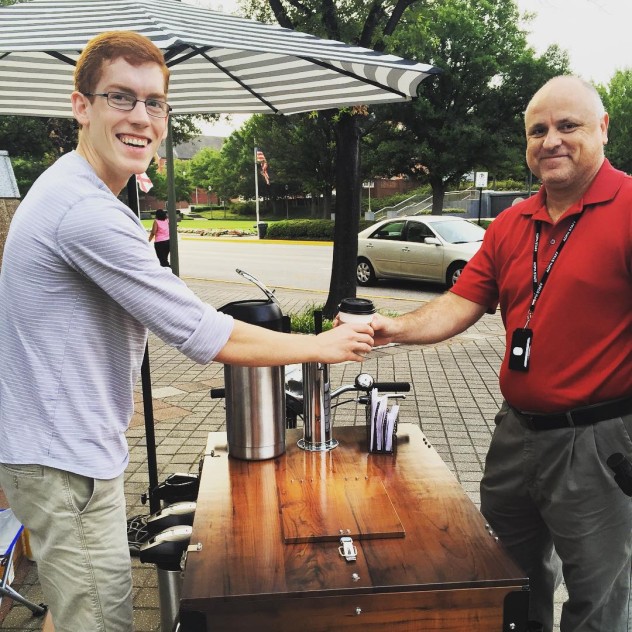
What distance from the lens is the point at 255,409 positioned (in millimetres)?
2180

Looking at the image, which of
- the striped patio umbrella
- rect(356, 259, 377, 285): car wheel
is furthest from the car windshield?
the striped patio umbrella

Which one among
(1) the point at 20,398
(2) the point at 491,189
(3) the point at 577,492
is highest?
(1) the point at 20,398

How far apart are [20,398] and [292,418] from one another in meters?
1.60

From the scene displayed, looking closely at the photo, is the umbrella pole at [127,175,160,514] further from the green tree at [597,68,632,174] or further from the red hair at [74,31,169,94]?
the green tree at [597,68,632,174]

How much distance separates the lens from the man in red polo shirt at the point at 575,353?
199 centimetres

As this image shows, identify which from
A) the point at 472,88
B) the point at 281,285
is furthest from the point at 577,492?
the point at 472,88

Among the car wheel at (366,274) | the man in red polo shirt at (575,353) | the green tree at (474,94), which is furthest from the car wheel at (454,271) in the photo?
the green tree at (474,94)

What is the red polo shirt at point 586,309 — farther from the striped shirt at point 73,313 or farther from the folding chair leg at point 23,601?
the folding chair leg at point 23,601

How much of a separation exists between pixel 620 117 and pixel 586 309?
152ft

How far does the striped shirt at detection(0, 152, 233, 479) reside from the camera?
4.97ft

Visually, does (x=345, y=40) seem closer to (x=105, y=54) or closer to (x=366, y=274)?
(x=366, y=274)

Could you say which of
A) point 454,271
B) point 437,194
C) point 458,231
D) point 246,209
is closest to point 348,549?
point 454,271

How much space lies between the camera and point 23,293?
1548 mm

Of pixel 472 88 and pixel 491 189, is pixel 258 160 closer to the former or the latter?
pixel 472 88
